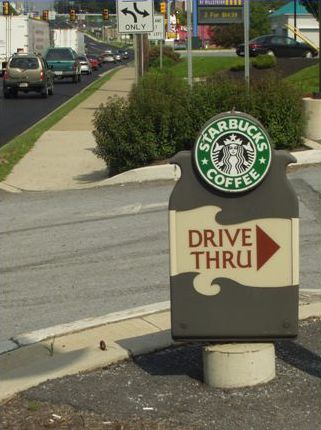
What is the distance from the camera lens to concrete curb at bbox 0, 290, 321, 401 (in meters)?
4.93

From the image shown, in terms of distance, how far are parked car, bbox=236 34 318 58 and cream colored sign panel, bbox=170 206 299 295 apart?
1781 inches

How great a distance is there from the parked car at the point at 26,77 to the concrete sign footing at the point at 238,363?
3157 cm

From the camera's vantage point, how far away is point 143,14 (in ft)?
57.6

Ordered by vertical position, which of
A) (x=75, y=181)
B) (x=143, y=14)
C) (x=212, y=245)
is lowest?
(x=75, y=181)

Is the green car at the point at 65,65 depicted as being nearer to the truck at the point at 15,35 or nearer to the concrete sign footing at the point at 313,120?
the truck at the point at 15,35

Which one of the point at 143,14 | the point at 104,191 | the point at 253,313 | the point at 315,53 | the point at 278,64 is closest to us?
the point at 253,313

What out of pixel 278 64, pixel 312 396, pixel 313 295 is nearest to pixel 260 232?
pixel 312 396

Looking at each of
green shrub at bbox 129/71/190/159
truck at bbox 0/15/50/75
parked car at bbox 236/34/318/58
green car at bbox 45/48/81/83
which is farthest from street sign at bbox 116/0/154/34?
truck at bbox 0/15/50/75

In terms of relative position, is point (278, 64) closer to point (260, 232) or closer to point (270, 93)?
point (270, 93)

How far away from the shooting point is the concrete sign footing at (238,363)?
461cm

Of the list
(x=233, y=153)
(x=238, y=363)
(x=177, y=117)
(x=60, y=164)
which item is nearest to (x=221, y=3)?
(x=60, y=164)

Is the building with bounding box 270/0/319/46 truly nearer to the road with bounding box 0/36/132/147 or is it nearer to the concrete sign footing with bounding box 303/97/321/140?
the road with bounding box 0/36/132/147

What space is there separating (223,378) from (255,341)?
26 centimetres

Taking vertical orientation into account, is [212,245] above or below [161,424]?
above
